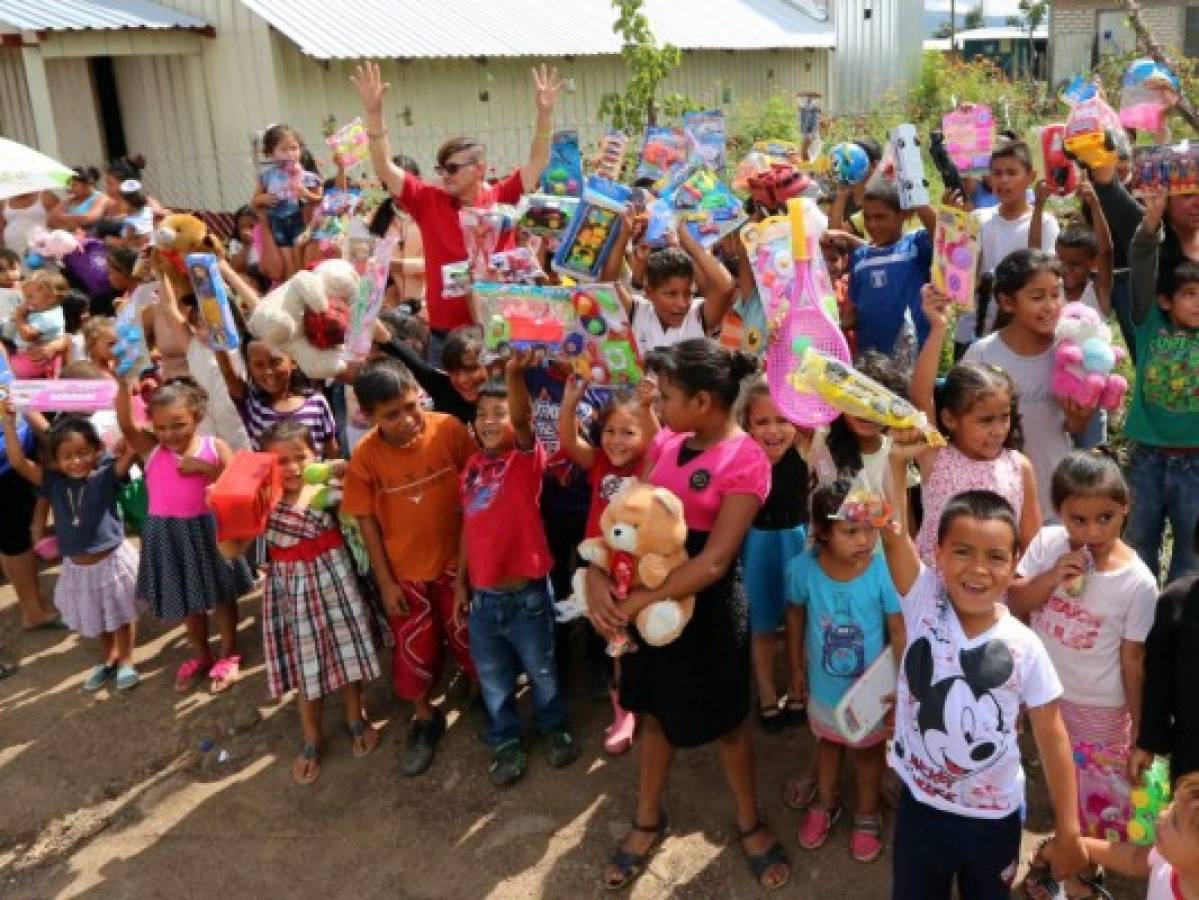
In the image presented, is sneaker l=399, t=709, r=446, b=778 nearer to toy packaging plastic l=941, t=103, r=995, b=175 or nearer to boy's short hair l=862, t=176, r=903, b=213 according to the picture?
boy's short hair l=862, t=176, r=903, b=213

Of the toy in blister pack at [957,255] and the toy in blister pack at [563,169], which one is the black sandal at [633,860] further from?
the toy in blister pack at [563,169]

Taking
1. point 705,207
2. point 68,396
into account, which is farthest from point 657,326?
point 68,396

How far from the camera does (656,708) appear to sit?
9.37 ft

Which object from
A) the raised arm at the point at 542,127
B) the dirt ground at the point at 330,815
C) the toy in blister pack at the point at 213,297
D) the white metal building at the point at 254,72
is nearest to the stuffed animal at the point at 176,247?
the toy in blister pack at the point at 213,297

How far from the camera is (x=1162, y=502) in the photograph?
3416mm

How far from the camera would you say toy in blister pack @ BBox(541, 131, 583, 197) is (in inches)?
173

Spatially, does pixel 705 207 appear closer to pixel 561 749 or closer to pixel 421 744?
pixel 561 749

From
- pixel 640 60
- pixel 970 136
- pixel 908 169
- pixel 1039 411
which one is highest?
pixel 640 60

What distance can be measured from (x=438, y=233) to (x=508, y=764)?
2.29m

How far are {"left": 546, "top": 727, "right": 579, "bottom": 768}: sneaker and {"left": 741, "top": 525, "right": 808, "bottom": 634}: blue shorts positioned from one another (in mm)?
736

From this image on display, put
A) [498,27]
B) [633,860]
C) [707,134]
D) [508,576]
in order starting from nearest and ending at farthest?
[633,860], [508,576], [707,134], [498,27]

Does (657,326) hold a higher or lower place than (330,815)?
higher

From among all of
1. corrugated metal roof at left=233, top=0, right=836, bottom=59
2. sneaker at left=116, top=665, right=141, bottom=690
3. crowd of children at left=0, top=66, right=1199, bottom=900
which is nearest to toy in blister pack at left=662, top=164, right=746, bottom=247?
crowd of children at left=0, top=66, right=1199, bottom=900

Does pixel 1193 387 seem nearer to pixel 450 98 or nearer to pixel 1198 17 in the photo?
pixel 450 98
